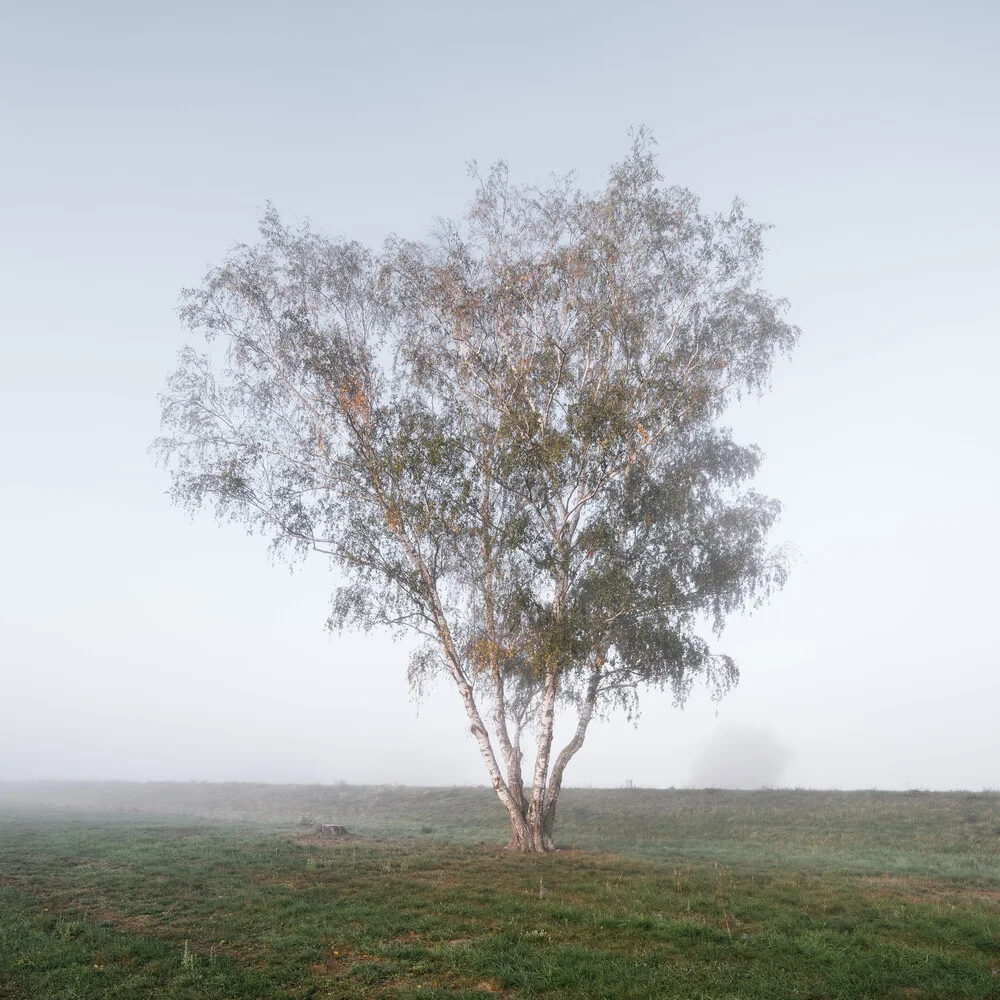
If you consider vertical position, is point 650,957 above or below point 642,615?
below

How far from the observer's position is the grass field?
40.2 ft

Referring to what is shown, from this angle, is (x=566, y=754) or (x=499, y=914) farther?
(x=566, y=754)

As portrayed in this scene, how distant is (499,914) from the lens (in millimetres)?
16172

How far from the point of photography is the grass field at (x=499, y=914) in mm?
12242

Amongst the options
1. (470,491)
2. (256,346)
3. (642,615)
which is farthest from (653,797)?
(256,346)

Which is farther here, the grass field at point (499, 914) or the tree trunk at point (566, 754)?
the tree trunk at point (566, 754)

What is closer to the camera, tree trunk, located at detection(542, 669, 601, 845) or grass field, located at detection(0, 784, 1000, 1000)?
grass field, located at detection(0, 784, 1000, 1000)

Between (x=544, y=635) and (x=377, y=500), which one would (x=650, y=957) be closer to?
(x=544, y=635)

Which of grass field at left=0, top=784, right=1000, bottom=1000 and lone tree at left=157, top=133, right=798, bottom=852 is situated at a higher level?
lone tree at left=157, top=133, right=798, bottom=852

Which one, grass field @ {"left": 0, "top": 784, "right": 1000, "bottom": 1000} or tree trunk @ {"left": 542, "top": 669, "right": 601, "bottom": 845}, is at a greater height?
tree trunk @ {"left": 542, "top": 669, "right": 601, "bottom": 845}

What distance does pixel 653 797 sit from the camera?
1703 inches

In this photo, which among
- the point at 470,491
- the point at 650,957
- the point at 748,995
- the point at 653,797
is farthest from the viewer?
the point at 653,797

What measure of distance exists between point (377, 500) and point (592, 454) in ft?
26.0

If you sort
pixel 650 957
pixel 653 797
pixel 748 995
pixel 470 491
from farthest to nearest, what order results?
pixel 653 797
pixel 470 491
pixel 650 957
pixel 748 995
